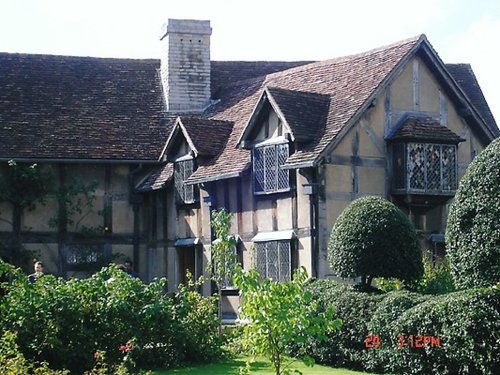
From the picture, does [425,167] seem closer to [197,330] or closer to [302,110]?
[302,110]

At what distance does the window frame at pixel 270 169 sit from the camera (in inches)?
997

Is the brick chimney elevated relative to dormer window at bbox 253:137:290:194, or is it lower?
elevated

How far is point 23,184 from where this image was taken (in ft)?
95.5

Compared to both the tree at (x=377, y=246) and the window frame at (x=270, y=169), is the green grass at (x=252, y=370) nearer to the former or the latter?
the tree at (x=377, y=246)

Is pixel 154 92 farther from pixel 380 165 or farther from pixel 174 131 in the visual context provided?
pixel 380 165

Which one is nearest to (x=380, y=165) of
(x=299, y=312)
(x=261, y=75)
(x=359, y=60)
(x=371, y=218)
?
(x=359, y=60)

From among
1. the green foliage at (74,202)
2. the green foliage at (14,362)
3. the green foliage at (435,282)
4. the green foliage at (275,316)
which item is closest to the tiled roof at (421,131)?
the green foliage at (435,282)

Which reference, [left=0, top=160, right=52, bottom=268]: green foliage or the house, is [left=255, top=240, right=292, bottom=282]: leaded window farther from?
[left=0, top=160, right=52, bottom=268]: green foliage

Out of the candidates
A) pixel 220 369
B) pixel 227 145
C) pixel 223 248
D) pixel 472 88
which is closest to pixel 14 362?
pixel 220 369

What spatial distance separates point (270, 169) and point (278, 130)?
3.08ft

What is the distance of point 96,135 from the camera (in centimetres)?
3080

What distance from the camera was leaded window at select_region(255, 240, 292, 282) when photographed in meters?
25.0

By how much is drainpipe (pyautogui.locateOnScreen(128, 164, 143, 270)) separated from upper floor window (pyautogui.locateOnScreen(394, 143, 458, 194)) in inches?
329

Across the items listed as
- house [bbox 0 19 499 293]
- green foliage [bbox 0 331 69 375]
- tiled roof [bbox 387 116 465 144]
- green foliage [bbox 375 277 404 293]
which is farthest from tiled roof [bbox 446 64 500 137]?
green foliage [bbox 0 331 69 375]
